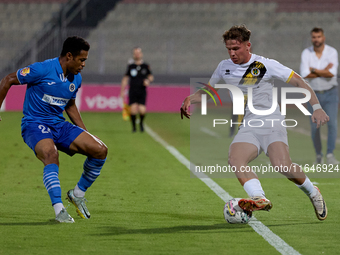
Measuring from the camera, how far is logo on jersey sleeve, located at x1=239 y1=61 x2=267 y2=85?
5887mm

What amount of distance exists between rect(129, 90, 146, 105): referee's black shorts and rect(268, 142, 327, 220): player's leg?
10980 millimetres

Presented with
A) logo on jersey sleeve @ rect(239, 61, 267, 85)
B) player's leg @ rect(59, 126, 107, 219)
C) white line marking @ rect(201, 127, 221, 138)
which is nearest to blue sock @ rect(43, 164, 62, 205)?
player's leg @ rect(59, 126, 107, 219)

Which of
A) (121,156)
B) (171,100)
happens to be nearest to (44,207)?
(121,156)

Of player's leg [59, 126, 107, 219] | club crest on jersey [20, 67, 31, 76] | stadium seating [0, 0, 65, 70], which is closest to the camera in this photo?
club crest on jersey [20, 67, 31, 76]

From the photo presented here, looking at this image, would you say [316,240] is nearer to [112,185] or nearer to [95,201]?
[95,201]

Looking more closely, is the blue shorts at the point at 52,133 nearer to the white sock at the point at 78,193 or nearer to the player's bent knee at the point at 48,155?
the player's bent knee at the point at 48,155

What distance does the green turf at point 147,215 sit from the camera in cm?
504

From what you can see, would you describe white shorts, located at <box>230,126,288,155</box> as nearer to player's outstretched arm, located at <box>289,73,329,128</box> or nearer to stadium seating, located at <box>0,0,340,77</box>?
player's outstretched arm, located at <box>289,73,329,128</box>

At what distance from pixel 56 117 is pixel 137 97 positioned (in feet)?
34.2

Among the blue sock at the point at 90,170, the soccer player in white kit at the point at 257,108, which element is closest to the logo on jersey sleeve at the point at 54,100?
the blue sock at the point at 90,170

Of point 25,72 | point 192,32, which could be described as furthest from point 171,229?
point 192,32

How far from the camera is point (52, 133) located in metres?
6.14

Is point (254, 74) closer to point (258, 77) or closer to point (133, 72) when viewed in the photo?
point (258, 77)

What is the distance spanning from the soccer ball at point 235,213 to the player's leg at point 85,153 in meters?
1.35
